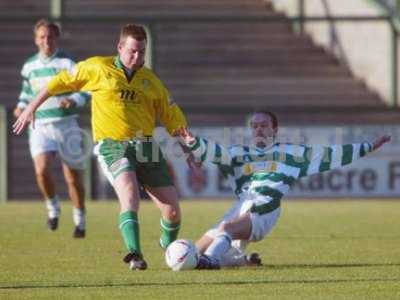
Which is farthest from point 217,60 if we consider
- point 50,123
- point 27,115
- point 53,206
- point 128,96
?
point 27,115

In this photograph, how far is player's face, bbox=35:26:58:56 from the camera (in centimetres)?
1348

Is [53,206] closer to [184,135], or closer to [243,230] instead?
[184,135]

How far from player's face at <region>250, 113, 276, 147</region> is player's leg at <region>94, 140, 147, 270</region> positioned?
3.25ft

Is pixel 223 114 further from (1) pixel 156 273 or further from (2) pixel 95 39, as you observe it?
(1) pixel 156 273

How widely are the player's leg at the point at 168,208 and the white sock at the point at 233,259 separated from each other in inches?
20.2

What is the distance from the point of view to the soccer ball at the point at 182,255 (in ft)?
32.6

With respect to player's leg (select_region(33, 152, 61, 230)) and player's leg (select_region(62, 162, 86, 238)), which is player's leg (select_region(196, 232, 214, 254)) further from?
player's leg (select_region(33, 152, 61, 230))

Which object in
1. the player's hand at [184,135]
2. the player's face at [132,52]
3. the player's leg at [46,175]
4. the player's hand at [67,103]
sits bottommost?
the player's leg at [46,175]

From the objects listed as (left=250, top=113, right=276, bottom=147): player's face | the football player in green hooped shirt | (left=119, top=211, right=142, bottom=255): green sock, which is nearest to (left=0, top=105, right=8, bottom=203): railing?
the football player in green hooped shirt

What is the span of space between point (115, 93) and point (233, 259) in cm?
153

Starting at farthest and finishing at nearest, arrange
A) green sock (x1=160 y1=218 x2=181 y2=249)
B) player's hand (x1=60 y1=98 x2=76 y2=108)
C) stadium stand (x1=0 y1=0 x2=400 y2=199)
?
stadium stand (x1=0 y1=0 x2=400 y2=199) → player's hand (x1=60 y1=98 x2=76 y2=108) → green sock (x1=160 y1=218 x2=181 y2=249)

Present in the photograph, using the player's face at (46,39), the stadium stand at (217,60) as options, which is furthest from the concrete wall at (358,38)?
the player's face at (46,39)

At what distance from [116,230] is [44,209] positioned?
152 inches

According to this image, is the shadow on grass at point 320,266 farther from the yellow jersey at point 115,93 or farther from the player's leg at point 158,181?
the yellow jersey at point 115,93
